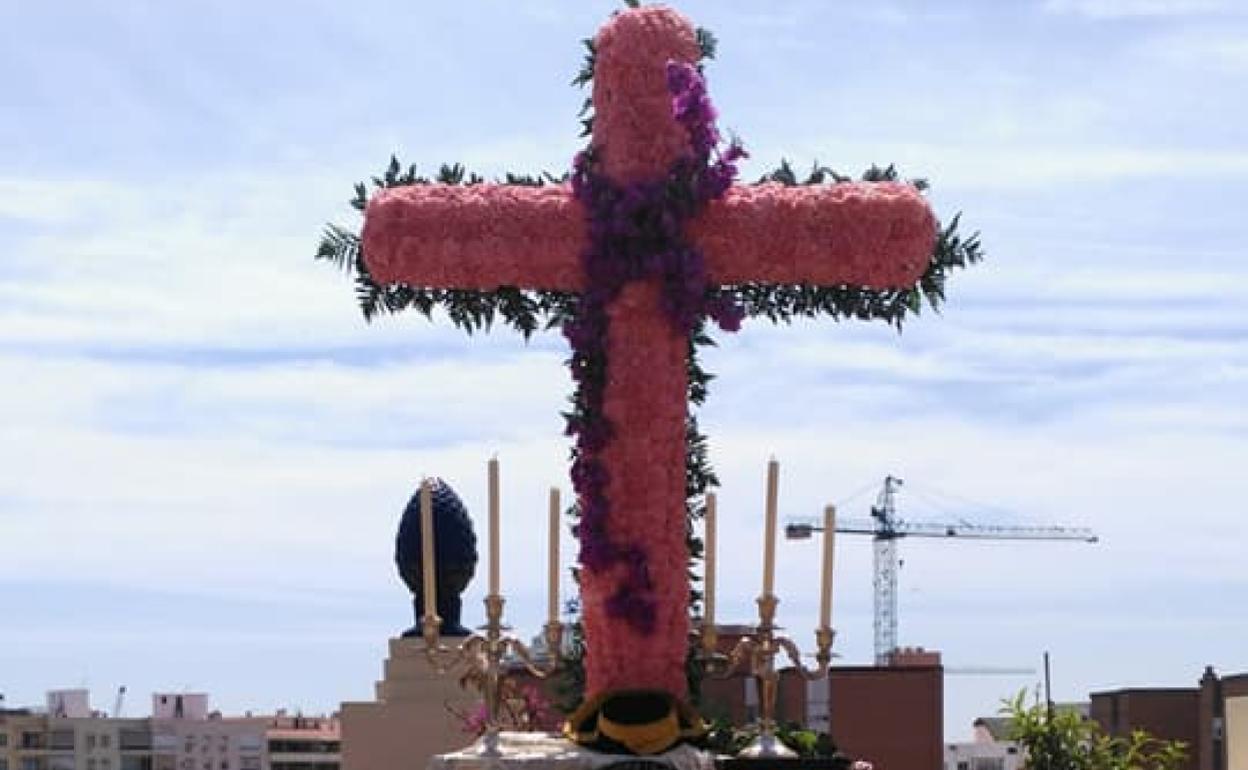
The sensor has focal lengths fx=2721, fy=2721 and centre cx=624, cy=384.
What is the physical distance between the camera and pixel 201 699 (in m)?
99.2

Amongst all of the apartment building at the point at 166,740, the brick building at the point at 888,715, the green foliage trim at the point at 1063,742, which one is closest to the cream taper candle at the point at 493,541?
the green foliage trim at the point at 1063,742

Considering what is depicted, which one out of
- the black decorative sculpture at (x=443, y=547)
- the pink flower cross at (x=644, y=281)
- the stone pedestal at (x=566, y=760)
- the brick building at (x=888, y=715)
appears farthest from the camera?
the brick building at (x=888, y=715)

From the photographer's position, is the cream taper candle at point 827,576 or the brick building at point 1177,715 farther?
the brick building at point 1177,715

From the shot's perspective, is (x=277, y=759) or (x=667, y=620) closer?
(x=667, y=620)

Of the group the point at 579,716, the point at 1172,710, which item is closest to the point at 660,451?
the point at 579,716

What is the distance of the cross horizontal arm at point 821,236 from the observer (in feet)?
45.8

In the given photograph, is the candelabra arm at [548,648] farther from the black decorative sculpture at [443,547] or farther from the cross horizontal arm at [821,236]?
the black decorative sculpture at [443,547]

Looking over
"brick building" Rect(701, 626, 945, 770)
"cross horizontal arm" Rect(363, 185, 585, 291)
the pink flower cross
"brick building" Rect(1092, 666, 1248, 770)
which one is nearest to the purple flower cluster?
the pink flower cross

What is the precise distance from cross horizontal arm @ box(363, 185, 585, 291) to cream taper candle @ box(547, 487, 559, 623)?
125cm

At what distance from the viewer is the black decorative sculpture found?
19969mm

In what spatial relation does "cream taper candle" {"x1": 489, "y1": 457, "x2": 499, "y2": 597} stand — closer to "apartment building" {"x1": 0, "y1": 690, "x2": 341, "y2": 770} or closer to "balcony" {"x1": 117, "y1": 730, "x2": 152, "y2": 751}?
"apartment building" {"x1": 0, "y1": 690, "x2": 341, "y2": 770}

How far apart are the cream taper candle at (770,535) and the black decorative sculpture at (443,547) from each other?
267 inches

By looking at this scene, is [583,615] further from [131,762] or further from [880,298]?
[131,762]

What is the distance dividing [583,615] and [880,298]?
2304mm
